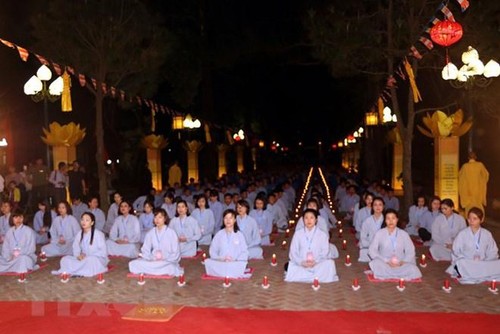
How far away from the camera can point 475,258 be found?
30.9 ft

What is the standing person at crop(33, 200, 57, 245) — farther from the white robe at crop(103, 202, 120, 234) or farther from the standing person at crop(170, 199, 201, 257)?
the standing person at crop(170, 199, 201, 257)

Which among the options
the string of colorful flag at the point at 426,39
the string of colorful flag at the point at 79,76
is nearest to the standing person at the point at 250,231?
the string of colorful flag at the point at 426,39

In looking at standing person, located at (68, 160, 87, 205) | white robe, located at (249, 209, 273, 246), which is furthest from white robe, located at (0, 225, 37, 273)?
standing person, located at (68, 160, 87, 205)

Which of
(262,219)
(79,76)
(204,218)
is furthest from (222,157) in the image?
(262,219)

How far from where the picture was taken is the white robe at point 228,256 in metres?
9.82

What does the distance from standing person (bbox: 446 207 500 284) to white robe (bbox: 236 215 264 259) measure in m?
3.75

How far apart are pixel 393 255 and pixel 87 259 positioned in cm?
524

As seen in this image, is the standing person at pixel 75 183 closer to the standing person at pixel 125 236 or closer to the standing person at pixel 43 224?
the standing person at pixel 43 224

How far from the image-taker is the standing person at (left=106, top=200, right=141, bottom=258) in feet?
39.7

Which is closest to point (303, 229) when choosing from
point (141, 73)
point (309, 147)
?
point (141, 73)

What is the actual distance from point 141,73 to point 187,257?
7.65m

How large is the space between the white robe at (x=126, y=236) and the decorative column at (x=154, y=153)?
13.1 m

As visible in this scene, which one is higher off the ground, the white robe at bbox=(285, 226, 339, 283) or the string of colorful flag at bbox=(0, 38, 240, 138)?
the string of colorful flag at bbox=(0, 38, 240, 138)

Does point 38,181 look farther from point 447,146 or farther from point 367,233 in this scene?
point 447,146
